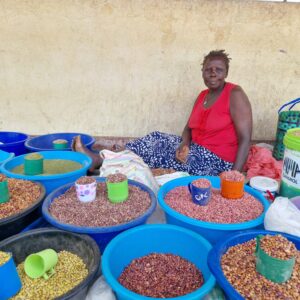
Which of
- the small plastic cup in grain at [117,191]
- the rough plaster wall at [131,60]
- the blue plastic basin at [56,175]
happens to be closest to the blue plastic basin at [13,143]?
the rough plaster wall at [131,60]

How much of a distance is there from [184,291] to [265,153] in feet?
6.25

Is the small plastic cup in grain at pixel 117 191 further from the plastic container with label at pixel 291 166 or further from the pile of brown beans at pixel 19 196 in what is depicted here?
the plastic container with label at pixel 291 166

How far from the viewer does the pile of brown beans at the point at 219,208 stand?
1.52 m

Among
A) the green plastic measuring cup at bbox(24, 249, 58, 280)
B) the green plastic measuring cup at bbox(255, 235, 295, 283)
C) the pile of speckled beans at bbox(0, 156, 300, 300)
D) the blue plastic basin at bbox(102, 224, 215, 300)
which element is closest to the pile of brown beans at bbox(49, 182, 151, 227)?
the pile of speckled beans at bbox(0, 156, 300, 300)

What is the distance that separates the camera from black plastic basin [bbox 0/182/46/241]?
1435 mm

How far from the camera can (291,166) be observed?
1.63m

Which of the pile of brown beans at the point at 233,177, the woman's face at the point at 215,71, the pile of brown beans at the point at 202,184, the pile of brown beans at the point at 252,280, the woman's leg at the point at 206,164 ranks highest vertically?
the woman's face at the point at 215,71

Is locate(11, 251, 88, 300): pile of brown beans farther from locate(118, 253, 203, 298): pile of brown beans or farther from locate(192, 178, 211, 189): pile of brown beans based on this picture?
locate(192, 178, 211, 189): pile of brown beans

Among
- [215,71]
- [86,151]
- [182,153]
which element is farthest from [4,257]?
[215,71]

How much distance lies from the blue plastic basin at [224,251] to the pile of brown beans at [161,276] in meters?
0.20

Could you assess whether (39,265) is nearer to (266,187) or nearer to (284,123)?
(266,187)

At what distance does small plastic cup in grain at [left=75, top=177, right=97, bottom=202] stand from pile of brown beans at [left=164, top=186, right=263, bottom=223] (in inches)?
18.2

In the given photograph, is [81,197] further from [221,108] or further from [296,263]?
[221,108]

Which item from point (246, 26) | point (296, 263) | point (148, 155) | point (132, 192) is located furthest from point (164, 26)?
point (296, 263)
